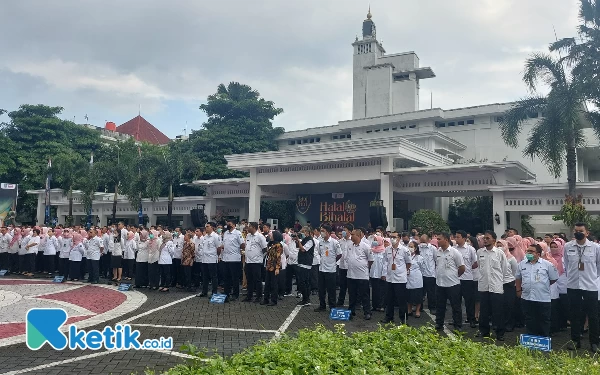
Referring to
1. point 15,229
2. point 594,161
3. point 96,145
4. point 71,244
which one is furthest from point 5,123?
point 594,161

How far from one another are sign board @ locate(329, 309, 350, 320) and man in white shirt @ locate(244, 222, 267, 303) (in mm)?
2324

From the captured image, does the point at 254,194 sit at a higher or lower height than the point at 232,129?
lower

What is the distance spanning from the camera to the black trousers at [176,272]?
12.4 m

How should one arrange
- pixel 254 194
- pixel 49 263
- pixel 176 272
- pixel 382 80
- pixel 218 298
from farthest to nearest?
pixel 382 80, pixel 254 194, pixel 49 263, pixel 176 272, pixel 218 298

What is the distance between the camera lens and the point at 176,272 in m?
12.5

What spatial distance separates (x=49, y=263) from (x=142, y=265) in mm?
4784

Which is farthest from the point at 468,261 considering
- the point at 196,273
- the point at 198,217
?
the point at 198,217

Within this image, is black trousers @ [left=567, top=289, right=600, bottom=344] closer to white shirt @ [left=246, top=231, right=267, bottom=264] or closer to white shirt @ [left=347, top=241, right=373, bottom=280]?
white shirt @ [left=347, top=241, right=373, bottom=280]

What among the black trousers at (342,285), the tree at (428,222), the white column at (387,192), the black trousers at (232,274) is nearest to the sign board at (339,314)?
the black trousers at (342,285)

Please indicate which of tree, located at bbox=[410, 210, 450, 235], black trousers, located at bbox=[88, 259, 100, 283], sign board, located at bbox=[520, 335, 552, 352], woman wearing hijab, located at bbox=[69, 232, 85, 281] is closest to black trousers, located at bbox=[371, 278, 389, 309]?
sign board, located at bbox=[520, 335, 552, 352]

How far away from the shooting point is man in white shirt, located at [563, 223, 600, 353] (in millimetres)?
7031

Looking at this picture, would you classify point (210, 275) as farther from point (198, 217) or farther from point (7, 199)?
point (7, 199)

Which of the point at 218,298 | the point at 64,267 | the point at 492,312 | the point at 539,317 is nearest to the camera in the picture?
the point at 539,317

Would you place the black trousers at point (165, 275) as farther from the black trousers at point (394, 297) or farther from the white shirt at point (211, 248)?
the black trousers at point (394, 297)
